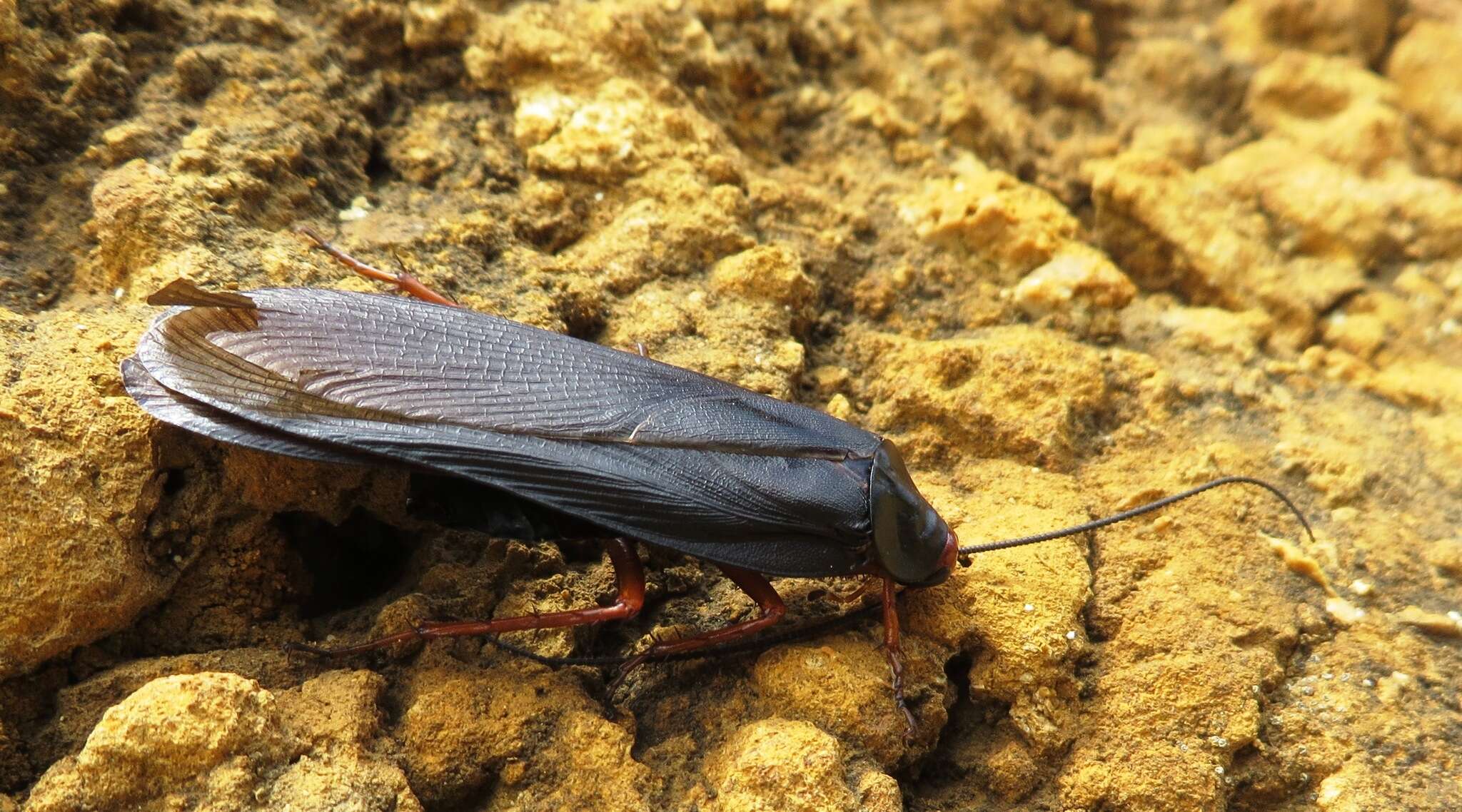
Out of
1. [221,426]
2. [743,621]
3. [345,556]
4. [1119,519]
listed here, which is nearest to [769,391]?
[743,621]

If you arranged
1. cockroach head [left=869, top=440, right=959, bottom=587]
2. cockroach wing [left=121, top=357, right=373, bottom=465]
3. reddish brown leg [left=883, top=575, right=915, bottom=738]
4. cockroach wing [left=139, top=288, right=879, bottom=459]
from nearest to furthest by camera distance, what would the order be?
cockroach wing [left=121, top=357, right=373, bottom=465], cockroach wing [left=139, top=288, right=879, bottom=459], reddish brown leg [left=883, top=575, right=915, bottom=738], cockroach head [left=869, top=440, right=959, bottom=587]

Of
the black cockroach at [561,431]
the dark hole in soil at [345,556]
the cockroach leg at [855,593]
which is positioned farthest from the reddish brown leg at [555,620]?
the cockroach leg at [855,593]

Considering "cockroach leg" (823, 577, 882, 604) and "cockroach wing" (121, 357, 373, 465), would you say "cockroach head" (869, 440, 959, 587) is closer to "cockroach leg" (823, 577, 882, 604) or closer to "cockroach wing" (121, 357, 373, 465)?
"cockroach leg" (823, 577, 882, 604)

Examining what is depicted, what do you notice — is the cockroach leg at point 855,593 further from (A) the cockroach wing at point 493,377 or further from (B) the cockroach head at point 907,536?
(A) the cockroach wing at point 493,377

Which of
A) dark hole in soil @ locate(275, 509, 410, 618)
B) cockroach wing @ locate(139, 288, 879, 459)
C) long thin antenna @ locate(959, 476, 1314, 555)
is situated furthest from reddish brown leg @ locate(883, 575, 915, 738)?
dark hole in soil @ locate(275, 509, 410, 618)

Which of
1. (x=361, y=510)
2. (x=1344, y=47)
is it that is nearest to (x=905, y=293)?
(x=361, y=510)
